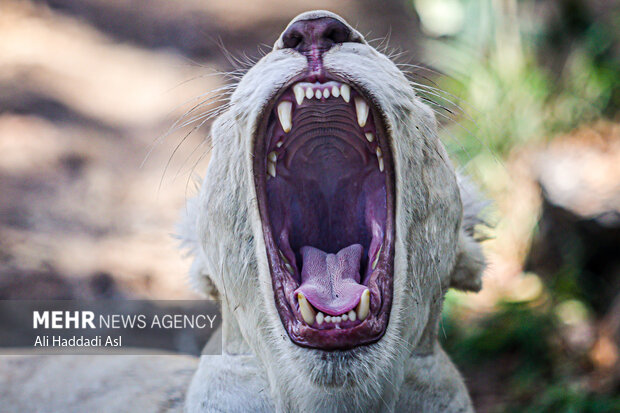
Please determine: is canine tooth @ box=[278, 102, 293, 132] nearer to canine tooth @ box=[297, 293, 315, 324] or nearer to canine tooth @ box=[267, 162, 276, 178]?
canine tooth @ box=[267, 162, 276, 178]

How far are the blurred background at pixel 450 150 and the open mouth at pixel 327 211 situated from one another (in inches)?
94.5

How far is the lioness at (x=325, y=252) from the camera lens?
73.0 inches

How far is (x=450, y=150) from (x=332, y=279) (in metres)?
3.27

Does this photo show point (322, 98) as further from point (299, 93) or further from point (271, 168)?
point (271, 168)

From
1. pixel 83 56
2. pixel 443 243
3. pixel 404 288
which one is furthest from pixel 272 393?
pixel 83 56

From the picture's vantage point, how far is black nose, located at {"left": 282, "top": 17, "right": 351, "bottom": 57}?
1.91 metres

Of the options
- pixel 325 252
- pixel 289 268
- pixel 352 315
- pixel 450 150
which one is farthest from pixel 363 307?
pixel 450 150

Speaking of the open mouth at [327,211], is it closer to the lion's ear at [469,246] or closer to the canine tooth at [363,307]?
the canine tooth at [363,307]

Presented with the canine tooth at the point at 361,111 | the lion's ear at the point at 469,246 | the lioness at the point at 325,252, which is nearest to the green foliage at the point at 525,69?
the lion's ear at the point at 469,246

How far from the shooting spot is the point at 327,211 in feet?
7.87

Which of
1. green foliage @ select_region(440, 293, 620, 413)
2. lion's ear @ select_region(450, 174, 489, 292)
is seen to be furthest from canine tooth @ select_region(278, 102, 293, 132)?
green foliage @ select_region(440, 293, 620, 413)

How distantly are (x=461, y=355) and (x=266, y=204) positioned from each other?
330 cm

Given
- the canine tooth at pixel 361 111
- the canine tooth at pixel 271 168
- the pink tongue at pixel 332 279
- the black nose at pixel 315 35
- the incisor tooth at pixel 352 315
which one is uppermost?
the black nose at pixel 315 35

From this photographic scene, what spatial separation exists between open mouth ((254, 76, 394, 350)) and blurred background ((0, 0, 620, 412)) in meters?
2.40
